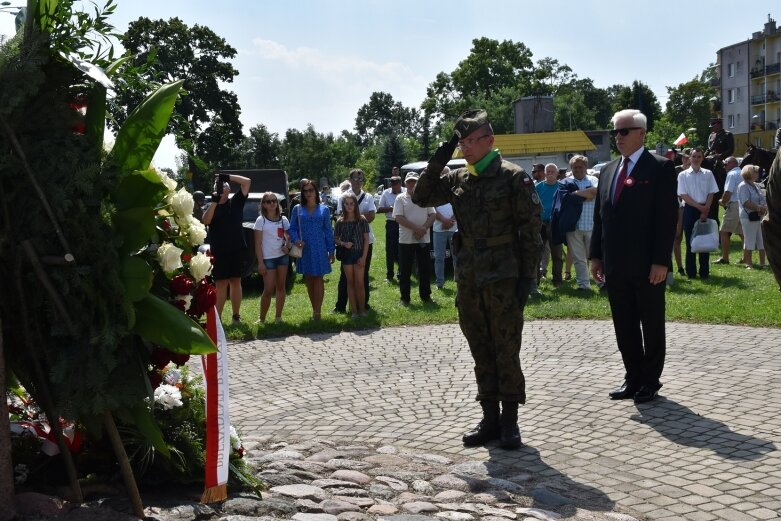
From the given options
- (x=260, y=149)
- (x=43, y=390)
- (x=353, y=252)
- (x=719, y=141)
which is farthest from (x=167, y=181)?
(x=260, y=149)

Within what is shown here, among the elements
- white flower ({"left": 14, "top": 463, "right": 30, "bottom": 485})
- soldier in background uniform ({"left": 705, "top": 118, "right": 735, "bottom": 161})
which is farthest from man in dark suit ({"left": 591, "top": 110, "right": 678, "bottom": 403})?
soldier in background uniform ({"left": 705, "top": 118, "right": 735, "bottom": 161})

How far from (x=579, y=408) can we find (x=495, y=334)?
4.50 feet

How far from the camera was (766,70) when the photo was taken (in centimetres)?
9375

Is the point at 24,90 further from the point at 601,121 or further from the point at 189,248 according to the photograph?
the point at 601,121

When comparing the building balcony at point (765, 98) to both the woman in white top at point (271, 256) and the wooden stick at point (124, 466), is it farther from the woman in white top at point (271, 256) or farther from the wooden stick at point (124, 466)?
the wooden stick at point (124, 466)

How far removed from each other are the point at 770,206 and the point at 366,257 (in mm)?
10933

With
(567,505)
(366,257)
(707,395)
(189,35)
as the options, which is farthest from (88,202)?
(189,35)

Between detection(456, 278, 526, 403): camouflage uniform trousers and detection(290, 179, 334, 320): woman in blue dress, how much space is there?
635 centimetres

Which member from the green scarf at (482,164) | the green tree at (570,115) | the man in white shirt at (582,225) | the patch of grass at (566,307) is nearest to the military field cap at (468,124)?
the green scarf at (482,164)

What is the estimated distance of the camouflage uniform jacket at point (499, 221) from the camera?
6.32 meters

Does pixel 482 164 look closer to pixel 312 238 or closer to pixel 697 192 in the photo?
pixel 312 238

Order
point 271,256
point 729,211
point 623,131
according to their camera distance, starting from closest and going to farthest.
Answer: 1. point 623,131
2. point 271,256
3. point 729,211

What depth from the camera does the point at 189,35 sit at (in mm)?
55344

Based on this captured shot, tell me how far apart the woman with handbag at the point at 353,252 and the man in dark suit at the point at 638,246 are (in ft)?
19.3
